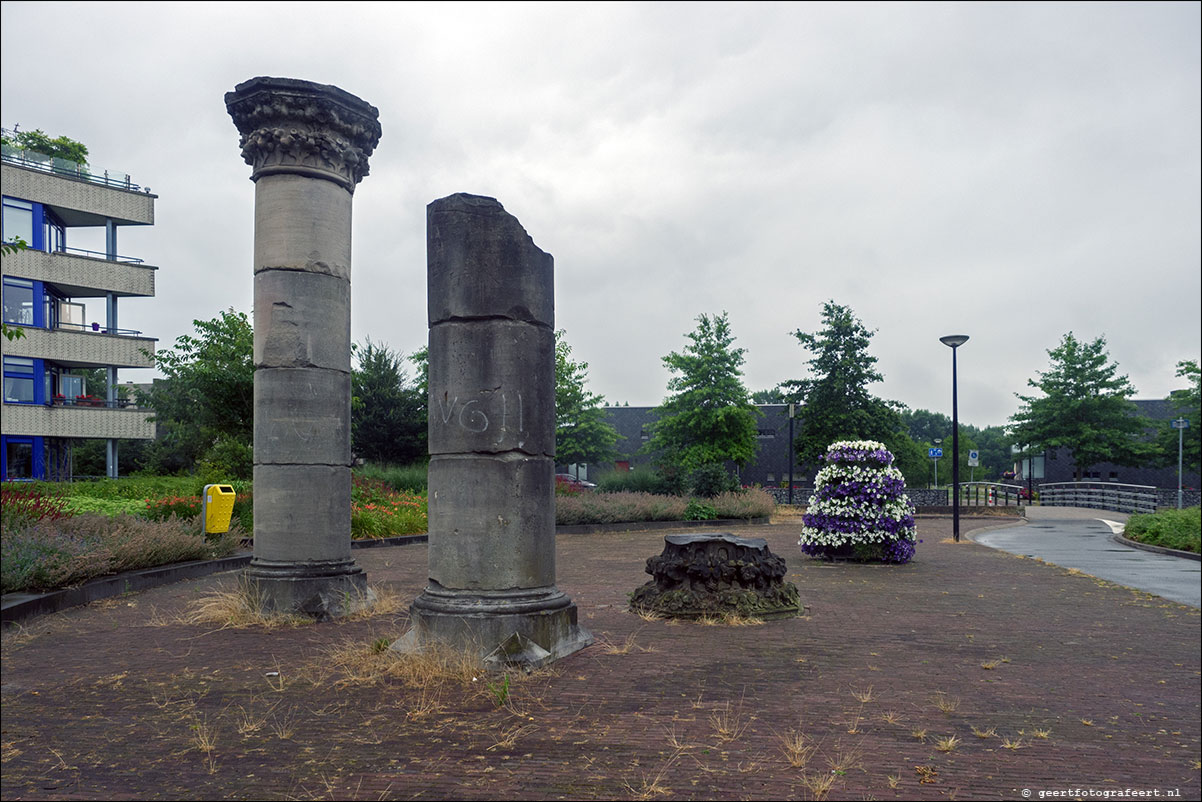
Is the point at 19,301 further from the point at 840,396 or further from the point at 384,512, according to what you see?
the point at 840,396

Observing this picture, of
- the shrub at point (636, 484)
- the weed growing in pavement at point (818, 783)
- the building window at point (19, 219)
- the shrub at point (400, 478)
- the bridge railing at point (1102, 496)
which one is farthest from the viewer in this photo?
the building window at point (19, 219)

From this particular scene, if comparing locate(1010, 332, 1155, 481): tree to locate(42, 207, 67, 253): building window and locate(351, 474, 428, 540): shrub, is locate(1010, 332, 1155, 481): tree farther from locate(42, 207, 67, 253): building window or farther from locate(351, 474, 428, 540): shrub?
locate(42, 207, 67, 253): building window

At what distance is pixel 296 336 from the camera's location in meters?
9.47

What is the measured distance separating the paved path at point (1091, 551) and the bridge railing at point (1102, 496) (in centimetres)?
216

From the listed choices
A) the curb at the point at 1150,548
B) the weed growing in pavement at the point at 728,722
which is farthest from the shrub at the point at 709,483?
the weed growing in pavement at the point at 728,722

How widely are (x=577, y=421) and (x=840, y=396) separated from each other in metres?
12.5

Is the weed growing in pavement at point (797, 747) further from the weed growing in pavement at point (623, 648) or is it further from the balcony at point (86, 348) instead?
the balcony at point (86, 348)

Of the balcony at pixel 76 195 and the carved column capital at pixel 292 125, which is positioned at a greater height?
the balcony at pixel 76 195

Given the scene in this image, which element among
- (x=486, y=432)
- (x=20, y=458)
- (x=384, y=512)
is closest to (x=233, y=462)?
(x=384, y=512)

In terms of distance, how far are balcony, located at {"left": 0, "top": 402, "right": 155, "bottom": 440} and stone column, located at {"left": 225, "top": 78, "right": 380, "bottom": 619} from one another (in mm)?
31750

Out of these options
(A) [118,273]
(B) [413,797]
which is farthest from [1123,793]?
(A) [118,273]

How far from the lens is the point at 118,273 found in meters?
38.7

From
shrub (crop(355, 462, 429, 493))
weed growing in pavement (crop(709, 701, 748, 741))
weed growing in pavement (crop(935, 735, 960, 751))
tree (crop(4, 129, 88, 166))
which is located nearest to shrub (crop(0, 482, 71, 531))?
weed growing in pavement (crop(709, 701, 748, 741))

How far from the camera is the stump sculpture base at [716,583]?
366 inches
